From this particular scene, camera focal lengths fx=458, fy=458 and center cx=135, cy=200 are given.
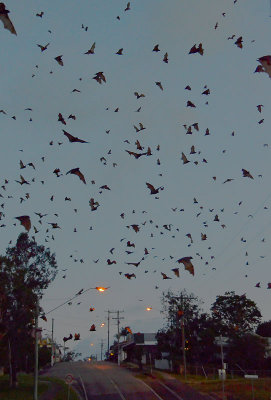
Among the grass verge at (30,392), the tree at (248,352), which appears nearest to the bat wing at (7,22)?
the grass verge at (30,392)

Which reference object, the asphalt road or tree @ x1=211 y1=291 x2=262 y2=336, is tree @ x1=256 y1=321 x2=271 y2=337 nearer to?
tree @ x1=211 y1=291 x2=262 y2=336

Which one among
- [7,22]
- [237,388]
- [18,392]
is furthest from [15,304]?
[7,22]

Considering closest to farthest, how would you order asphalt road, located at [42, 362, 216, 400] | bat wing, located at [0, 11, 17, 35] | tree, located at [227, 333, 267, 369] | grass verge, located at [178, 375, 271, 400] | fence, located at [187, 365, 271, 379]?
1. bat wing, located at [0, 11, 17, 35]
2. grass verge, located at [178, 375, 271, 400]
3. asphalt road, located at [42, 362, 216, 400]
4. fence, located at [187, 365, 271, 379]
5. tree, located at [227, 333, 267, 369]

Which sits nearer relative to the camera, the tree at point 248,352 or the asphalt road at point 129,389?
the asphalt road at point 129,389

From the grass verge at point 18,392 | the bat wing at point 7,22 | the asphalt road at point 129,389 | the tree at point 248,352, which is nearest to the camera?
the bat wing at point 7,22

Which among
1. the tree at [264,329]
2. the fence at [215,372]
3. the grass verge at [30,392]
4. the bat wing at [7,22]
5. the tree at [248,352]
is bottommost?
the fence at [215,372]

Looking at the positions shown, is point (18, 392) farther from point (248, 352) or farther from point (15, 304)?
point (248, 352)

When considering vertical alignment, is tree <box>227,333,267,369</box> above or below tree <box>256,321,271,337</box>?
below

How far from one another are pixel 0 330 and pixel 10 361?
12.0 feet

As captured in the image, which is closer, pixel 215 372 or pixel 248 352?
pixel 215 372

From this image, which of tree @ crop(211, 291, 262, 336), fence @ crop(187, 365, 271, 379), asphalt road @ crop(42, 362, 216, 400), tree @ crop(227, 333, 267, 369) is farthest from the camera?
tree @ crop(211, 291, 262, 336)

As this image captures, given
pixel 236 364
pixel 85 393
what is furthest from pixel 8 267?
pixel 236 364

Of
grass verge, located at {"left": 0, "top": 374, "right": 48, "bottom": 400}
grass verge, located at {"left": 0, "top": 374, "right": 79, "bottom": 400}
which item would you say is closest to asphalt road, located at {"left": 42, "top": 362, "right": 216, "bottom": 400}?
grass verge, located at {"left": 0, "top": 374, "right": 79, "bottom": 400}

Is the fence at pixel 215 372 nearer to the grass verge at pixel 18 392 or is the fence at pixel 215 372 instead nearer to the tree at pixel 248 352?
the tree at pixel 248 352
